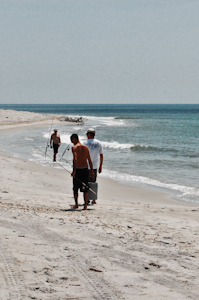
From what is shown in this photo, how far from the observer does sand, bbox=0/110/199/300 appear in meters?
3.52

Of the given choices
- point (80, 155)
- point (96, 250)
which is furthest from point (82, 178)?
point (96, 250)

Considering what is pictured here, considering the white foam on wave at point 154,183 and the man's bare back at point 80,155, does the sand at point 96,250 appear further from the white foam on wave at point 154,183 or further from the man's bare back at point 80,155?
the white foam on wave at point 154,183

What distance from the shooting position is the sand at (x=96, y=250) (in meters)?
3.52

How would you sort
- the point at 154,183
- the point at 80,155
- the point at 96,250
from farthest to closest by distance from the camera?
the point at 154,183
the point at 80,155
the point at 96,250

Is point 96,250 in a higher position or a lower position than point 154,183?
higher

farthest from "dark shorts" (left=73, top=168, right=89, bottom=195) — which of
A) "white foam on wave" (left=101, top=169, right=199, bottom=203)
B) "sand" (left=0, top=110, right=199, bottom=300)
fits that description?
"white foam on wave" (left=101, top=169, right=199, bottom=203)

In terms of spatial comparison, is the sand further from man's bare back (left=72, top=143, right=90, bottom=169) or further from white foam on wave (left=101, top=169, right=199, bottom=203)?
white foam on wave (left=101, top=169, right=199, bottom=203)

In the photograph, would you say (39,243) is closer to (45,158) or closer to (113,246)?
(113,246)

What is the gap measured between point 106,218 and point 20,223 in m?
1.65

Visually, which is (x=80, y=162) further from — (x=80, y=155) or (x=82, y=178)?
(x=82, y=178)

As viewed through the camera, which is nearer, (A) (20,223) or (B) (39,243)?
(B) (39,243)

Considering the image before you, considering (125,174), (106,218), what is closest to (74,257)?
(106,218)

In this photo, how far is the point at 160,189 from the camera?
35.3 feet

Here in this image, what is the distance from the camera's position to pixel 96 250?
180 inches
